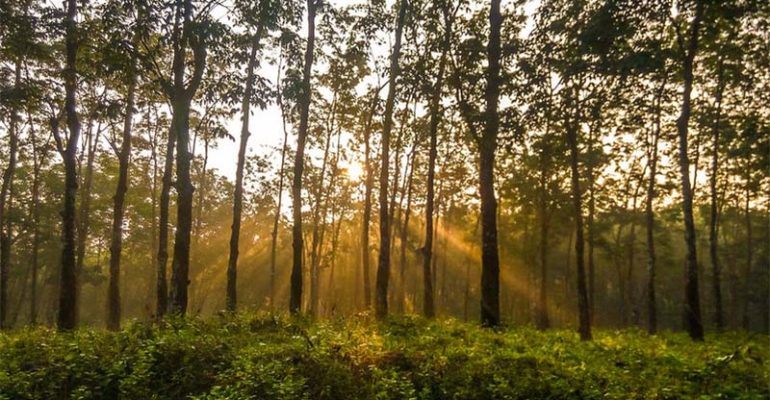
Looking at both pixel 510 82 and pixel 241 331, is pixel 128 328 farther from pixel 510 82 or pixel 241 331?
pixel 510 82

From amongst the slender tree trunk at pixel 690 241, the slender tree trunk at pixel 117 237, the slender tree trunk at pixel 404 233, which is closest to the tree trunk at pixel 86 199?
the slender tree trunk at pixel 117 237

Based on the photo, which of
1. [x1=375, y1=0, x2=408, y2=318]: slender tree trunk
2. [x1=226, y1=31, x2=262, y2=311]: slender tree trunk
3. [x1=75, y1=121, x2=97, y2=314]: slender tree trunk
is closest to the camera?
[x1=375, y1=0, x2=408, y2=318]: slender tree trunk

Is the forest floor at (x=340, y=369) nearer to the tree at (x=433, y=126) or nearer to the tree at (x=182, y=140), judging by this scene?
the tree at (x=182, y=140)

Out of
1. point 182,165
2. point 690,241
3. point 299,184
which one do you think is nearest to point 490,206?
point 690,241

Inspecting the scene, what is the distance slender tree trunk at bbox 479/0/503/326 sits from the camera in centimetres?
1520

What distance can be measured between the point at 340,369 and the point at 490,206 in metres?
8.84

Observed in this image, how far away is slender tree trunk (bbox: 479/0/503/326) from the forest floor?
4229 mm

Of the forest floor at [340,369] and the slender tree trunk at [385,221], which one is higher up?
the slender tree trunk at [385,221]

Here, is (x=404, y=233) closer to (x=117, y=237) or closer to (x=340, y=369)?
(x=117, y=237)

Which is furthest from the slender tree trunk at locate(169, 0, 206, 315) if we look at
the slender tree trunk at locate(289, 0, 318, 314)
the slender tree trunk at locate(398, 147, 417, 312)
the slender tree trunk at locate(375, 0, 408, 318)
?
the slender tree trunk at locate(398, 147, 417, 312)

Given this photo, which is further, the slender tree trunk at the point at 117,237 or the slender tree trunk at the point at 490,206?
the slender tree trunk at the point at 117,237

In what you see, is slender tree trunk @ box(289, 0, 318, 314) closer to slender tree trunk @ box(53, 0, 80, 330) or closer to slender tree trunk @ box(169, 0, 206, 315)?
slender tree trunk @ box(169, 0, 206, 315)

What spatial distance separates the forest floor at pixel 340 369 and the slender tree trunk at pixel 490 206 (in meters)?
4.23

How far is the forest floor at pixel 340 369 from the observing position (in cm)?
773
